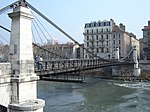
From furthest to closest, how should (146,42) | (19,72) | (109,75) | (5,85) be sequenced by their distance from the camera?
(146,42), (109,75), (19,72), (5,85)

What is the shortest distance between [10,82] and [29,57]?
1293mm

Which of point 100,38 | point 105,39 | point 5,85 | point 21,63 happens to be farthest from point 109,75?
point 5,85

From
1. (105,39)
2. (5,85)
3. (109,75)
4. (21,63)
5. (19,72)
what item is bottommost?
(109,75)

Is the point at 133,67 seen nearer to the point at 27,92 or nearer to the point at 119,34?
the point at 119,34

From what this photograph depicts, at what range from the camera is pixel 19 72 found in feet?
31.4

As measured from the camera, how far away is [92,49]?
76625 mm

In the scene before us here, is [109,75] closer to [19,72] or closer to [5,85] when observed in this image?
[19,72]

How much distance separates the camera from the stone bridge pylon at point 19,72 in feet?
30.3

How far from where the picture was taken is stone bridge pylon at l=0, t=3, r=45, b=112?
9250mm

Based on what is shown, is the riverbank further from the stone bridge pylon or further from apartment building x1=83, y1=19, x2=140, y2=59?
the stone bridge pylon

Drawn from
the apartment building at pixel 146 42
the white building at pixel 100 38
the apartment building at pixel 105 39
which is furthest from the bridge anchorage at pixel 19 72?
the apartment building at pixel 146 42

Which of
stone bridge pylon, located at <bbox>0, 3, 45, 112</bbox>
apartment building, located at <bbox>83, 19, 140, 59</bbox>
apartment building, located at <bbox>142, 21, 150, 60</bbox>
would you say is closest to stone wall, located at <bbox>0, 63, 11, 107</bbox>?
stone bridge pylon, located at <bbox>0, 3, 45, 112</bbox>

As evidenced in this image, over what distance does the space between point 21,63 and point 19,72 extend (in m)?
0.35

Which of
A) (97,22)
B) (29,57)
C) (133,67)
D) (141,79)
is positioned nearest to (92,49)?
(97,22)
